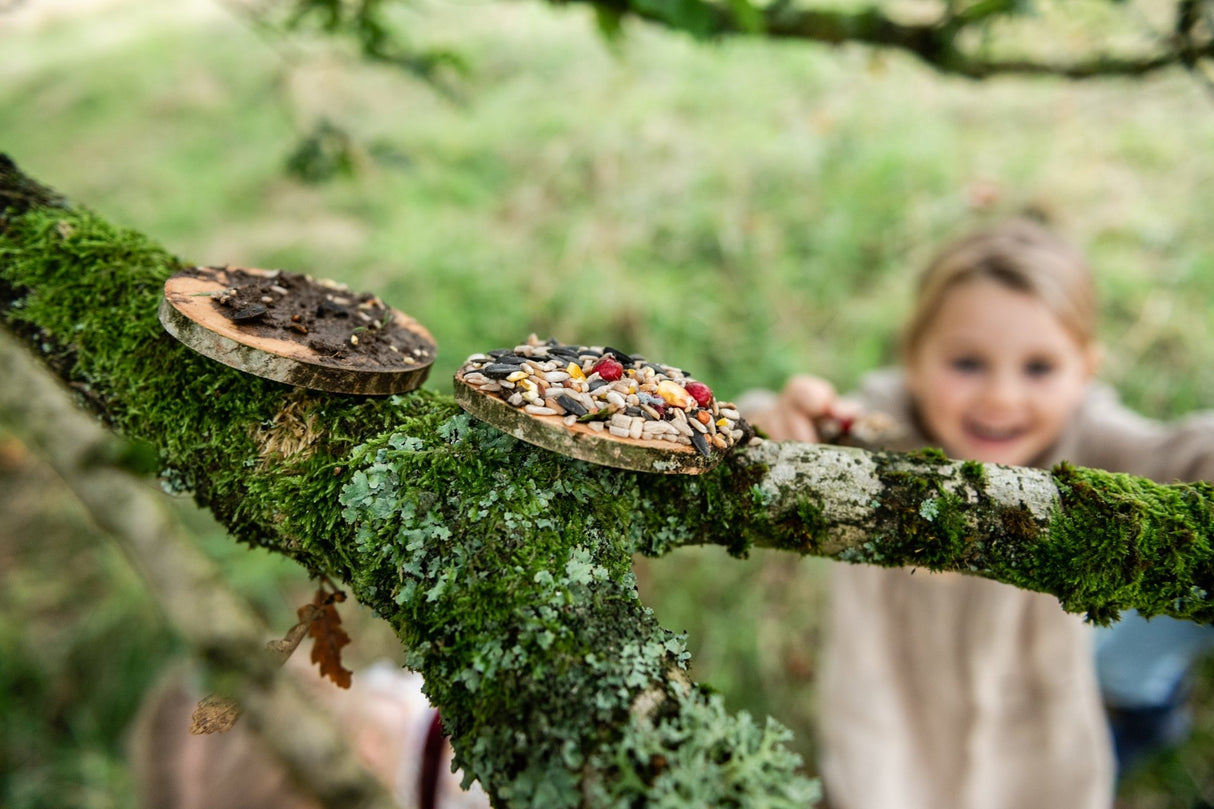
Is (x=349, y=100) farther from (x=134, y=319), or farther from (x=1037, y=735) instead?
(x=1037, y=735)

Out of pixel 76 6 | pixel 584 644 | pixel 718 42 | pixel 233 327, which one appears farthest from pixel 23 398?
pixel 76 6

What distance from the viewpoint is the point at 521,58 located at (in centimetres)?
646

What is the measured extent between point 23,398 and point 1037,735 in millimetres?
3913

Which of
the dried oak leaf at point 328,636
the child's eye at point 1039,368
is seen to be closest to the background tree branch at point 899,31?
the child's eye at point 1039,368

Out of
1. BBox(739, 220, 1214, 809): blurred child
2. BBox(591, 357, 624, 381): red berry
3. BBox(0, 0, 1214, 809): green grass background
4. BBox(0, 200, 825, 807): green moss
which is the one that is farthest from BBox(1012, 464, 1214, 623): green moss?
BBox(0, 0, 1214, 809): green grass background

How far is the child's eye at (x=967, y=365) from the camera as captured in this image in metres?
2.82

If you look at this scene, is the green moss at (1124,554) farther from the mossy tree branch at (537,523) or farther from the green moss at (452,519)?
the green moss at (452,519)

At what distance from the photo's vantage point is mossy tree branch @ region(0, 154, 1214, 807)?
78 centimetres

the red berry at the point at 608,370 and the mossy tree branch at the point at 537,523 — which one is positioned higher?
the red berry at the point at 608,370

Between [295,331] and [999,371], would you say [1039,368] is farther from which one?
[295,331]

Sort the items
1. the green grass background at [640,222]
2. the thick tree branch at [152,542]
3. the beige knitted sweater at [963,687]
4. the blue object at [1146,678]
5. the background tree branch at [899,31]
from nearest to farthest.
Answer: the thick tree branch at [152,542], the background tree branch at [899,31], the beige knitted sweater at [963,687], the blue object at [1146,678], the green grass background at [640,222]

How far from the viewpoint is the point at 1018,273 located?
279 centimetres

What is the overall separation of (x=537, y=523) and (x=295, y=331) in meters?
0.54

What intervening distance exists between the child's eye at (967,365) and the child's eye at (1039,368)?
176mm
